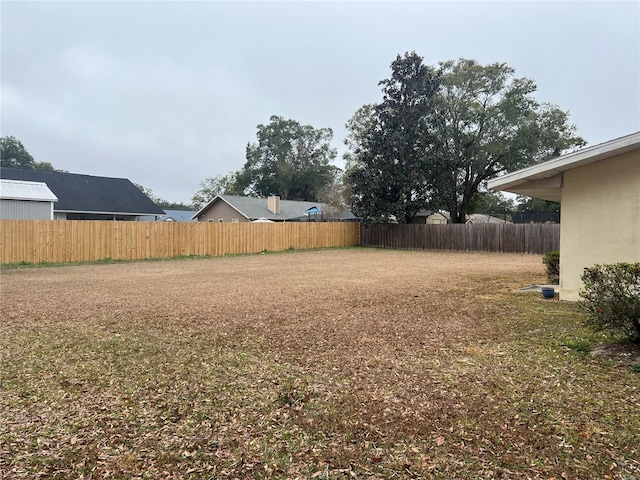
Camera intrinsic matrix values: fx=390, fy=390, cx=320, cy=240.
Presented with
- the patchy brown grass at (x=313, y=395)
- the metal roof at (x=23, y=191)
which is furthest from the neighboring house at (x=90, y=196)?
the patchy brown grass at (x=313, y=395)

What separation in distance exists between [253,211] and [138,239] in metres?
13.4

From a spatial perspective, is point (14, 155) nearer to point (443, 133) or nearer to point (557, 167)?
point (443, 133)

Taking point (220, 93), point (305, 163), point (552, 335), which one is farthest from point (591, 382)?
point (305, 163)

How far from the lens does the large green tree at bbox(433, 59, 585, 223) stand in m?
25.0

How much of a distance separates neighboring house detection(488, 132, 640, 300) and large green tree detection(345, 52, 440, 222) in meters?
16.7

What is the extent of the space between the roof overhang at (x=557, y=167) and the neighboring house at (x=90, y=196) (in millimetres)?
24240

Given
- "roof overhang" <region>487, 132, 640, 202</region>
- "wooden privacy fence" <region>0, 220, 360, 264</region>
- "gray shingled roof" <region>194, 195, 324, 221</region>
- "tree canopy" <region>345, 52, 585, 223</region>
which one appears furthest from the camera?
"gray shingled roof" <region>194, 195, 324, 221</region>

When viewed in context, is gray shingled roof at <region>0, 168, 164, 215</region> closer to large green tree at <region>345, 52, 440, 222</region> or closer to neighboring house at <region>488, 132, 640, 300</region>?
Result: large green tree at <region>345, 52, 440, 222</region>

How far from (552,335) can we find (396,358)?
221 cm

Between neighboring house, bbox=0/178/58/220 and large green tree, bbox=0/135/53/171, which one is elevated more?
large green tree, bbox=0/135/53/171

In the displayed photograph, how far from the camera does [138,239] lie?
17.4 m

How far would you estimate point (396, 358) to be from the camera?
13.3 ft

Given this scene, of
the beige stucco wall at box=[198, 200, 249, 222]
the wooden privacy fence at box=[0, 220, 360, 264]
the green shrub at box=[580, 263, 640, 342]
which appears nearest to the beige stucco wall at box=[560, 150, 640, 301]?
the green shrub at box=[580, 263, 640, 342]

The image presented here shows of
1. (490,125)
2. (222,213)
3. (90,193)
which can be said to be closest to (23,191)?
(90,193)
